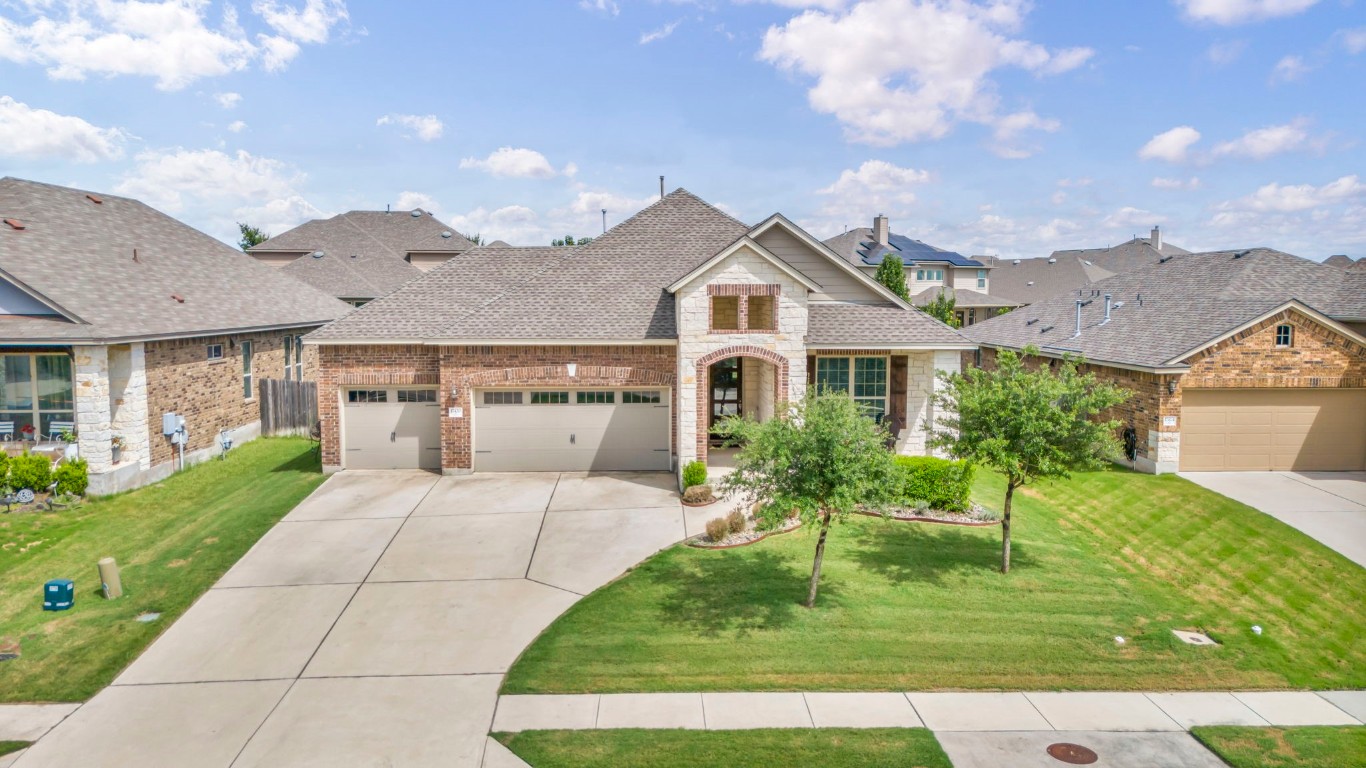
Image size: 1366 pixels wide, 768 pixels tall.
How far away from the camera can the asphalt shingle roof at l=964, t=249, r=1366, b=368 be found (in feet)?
64.9

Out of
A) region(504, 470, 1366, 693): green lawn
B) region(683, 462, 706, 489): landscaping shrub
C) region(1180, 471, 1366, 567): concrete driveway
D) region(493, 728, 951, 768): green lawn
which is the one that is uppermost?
region(683, 462, 706, 489): landscaping shrub

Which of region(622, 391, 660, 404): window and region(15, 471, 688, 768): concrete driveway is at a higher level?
region(622, 391, 660, 404): window

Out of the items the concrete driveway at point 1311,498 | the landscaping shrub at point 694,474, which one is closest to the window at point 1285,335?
the concrete driveway at point 1311,498

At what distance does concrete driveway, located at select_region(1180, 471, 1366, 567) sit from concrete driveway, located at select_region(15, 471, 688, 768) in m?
12.7

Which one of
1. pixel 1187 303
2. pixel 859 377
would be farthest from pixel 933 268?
pixel 859 377

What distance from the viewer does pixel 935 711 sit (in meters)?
9.07

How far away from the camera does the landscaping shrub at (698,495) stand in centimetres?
1658

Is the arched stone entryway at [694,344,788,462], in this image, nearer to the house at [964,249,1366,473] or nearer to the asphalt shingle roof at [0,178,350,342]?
the house at [964,249,1366,473]

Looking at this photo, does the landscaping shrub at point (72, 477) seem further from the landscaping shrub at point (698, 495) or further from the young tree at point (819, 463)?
the young tree at point (819, 463)

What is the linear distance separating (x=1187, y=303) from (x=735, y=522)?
16.6m

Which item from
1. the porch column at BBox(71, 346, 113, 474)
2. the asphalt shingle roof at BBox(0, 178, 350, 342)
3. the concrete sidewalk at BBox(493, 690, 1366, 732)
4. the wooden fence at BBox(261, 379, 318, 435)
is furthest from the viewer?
the wooden fence at BBox(261, 379, 318, 435)

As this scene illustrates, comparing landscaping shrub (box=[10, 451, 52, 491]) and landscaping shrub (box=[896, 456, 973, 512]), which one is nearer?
landscaping shrub (box=[896, 456, 973, 512])

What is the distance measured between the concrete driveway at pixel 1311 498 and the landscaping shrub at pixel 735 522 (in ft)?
36.8

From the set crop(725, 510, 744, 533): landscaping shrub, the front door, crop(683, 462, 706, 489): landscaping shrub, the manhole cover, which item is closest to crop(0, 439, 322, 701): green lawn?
crop(683, 462, 706, 489): landscaping shrub
